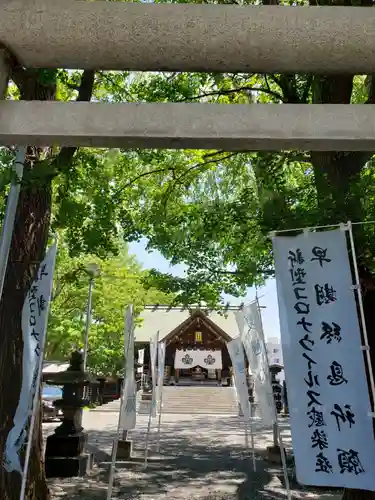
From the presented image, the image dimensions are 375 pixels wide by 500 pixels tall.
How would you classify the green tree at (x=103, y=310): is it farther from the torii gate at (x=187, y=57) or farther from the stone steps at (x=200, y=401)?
the torii gate at (x=187, y=57)

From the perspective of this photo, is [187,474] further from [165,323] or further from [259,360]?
[165,323]

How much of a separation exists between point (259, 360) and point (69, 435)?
4214 millimetres

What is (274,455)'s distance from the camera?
34.8ft

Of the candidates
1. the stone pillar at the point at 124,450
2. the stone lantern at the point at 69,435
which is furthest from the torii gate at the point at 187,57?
the stone pillar at the point at 124,450

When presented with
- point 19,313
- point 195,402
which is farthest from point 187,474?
point 195,402

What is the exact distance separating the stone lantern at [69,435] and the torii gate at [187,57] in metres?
7.14

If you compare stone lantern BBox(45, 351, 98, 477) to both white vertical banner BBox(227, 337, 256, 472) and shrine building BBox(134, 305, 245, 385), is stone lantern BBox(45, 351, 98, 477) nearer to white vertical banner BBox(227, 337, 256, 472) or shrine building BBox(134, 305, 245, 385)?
white vertical banner BBox(227, 337, 256, 472)

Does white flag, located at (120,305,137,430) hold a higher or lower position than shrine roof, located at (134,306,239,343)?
lower

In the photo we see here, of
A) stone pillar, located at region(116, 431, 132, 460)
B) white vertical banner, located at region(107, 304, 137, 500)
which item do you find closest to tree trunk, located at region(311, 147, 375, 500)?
white vertical banner, located at region(107, 304, 137, 500)

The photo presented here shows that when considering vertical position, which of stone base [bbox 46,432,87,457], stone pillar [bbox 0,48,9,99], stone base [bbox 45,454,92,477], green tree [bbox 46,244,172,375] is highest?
green tree [bbox 46,244,172,375]

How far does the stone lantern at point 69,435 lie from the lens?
28.4 ft

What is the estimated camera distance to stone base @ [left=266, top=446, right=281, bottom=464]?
10427mm

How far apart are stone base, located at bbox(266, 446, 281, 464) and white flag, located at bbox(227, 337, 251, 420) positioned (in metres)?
1.43

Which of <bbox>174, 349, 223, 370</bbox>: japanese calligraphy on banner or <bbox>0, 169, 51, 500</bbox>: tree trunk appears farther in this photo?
<bbox>174, 349, 223, 370</bbox>: japanese calligraphy on banner
